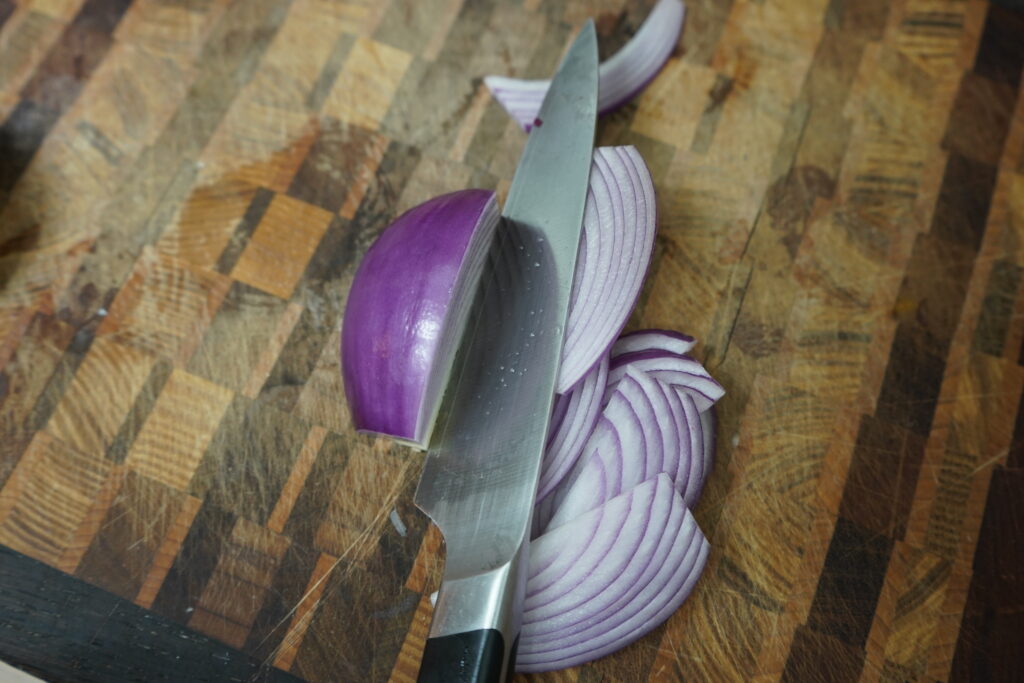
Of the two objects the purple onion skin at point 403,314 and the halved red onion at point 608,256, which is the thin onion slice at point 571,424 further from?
the purple onion skin at point 403,314

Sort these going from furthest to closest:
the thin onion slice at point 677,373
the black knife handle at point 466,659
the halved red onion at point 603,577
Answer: the thin onion slice at point 677,373, the halved red onion at point 603,577, the black knife handle at point 466,659

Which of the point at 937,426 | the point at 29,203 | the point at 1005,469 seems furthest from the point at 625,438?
the point at 29,203

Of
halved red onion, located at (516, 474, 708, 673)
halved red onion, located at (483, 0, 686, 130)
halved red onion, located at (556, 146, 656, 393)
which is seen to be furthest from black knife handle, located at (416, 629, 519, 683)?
halved red onion, located at (483, 0, 686, 130)

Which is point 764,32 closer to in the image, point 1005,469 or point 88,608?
point 1005,469

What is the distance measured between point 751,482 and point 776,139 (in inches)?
27.3

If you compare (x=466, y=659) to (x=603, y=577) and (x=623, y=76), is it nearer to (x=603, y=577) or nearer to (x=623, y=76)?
(x=603, y=577)

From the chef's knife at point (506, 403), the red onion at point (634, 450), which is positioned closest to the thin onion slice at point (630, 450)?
the red onion at point (634, 450)

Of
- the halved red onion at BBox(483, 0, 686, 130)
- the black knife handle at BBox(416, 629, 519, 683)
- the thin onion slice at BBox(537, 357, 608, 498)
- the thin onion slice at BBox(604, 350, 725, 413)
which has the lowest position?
the black knife handle at BBox(416, 629, 519, 683)

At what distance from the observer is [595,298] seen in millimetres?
1374

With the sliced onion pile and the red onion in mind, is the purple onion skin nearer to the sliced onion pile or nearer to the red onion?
the sliced onion pile

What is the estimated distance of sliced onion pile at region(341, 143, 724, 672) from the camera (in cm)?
128

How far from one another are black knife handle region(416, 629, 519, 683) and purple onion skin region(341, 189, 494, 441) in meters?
0.33

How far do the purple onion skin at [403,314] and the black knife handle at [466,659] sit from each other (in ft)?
1.08

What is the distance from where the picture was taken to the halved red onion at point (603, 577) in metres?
1.27
